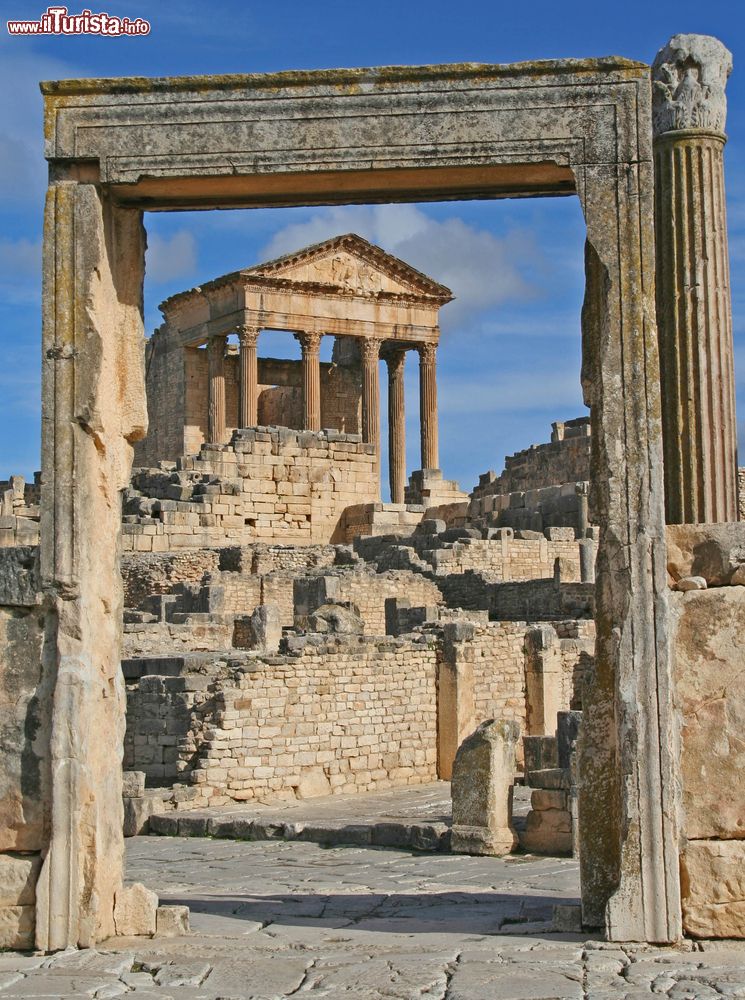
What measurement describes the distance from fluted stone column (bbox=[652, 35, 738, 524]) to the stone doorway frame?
43 centimetres

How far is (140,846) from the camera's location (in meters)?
11.8

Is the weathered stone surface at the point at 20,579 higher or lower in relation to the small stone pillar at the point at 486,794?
higher

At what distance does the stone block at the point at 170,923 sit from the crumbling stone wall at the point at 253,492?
66.5ft

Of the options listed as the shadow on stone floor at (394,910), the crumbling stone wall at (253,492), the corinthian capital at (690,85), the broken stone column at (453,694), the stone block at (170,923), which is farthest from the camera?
the crumbling stone wall at (253,492)

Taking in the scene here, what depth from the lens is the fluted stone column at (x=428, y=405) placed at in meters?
41.4

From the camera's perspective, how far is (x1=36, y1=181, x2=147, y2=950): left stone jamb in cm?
663

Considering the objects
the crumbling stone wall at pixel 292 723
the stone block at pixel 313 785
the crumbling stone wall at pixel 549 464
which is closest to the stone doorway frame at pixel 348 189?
the crumbling stone wall at pixel 292 723

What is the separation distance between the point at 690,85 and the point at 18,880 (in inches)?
188

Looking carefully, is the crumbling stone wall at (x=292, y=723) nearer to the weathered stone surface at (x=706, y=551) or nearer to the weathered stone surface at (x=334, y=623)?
the weathered stone surface at (x=334, y=623)

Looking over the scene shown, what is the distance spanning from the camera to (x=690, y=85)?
7.11 m

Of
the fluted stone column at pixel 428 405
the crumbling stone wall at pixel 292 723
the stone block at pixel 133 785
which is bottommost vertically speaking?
the stone block at pixel 133 785

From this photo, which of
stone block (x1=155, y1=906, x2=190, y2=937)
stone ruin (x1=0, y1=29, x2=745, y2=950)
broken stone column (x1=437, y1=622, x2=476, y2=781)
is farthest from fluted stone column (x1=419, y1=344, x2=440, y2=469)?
stone block (x1=155, y1=906, x2=190, y2=937)

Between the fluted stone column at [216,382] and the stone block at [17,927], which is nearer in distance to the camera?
the stone block at [17,927]

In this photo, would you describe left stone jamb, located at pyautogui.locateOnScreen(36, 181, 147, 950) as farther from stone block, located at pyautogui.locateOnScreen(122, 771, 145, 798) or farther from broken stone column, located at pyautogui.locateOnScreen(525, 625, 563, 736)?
broken stone column, located at pyautogui.locateOnScreen(525, 625, 563, 736)
